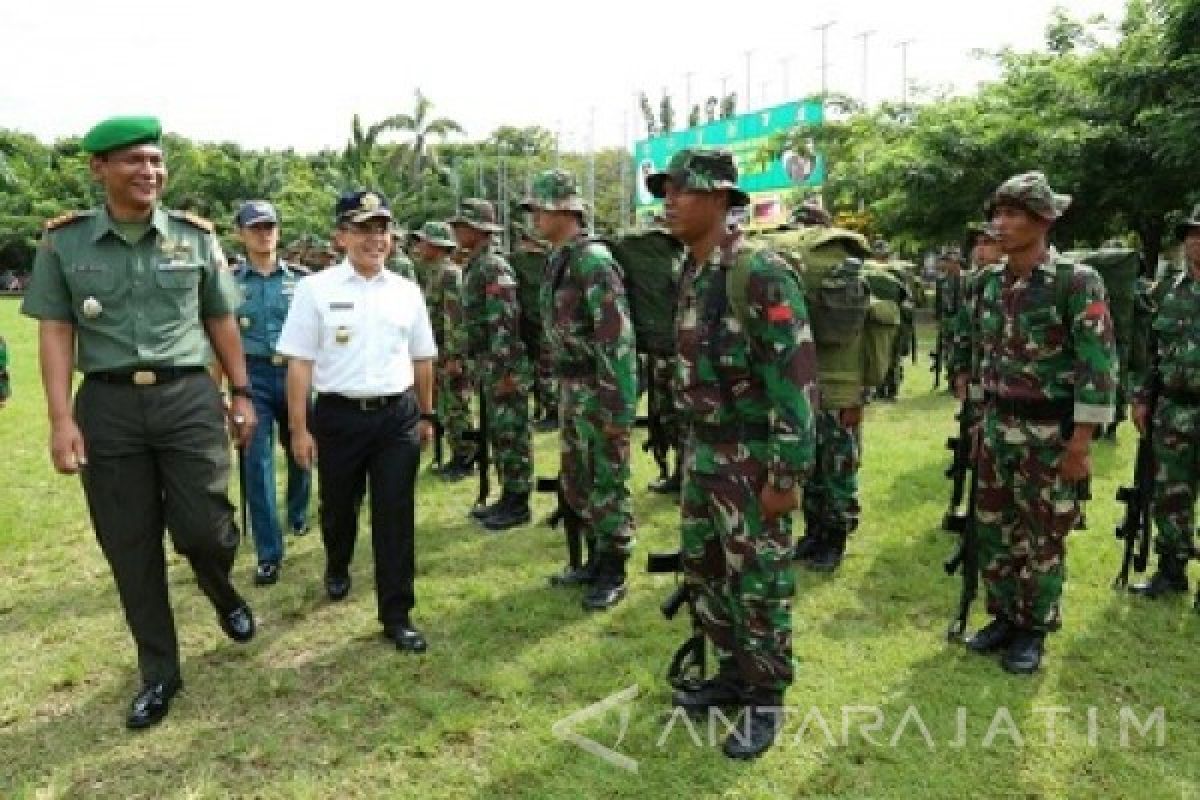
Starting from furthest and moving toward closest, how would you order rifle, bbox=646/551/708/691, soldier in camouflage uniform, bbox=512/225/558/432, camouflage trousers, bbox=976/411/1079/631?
soldier in camouflage uniform, bbox=512/225/558/432
camouflage trousers, bbox=976/411/1079/631
rifle, bbox=646/551/708/691

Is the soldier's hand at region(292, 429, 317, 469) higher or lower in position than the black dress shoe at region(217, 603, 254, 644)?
higher

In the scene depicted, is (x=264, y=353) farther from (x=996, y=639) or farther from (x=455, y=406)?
(x=996, y=639)

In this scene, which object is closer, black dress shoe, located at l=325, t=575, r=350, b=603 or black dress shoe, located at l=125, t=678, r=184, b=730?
black dress shoe, located at l=125, t=678, r=184, b=730

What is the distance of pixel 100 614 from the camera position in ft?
15.1

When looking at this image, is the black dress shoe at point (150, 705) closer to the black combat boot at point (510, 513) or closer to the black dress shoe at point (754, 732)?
the black dress shoe at point (754, 732)

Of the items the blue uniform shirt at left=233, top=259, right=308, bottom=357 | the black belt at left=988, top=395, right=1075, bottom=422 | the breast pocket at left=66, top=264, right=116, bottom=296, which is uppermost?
the breast pocket at left=66, top=264, right=116, bottom=296

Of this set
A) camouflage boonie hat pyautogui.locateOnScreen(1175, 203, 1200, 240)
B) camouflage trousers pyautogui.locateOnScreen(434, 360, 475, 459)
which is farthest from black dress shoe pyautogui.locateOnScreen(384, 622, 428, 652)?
camouflage boonie hat pyautogui.locateOnScreen(1175, 203, 1200, 240)

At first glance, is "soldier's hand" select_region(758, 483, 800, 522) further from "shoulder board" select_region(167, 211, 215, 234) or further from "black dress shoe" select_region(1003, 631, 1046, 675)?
"shoulder board" select_region(167, 211, 215, 234)

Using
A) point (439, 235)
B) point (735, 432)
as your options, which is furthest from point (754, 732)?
point (439, 235)

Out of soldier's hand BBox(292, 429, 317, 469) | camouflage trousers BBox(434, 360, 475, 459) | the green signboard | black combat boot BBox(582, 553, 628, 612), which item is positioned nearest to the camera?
soldier's hand BBox(292, 429, 317, 469)

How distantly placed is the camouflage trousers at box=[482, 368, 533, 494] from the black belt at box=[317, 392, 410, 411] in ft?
6.95

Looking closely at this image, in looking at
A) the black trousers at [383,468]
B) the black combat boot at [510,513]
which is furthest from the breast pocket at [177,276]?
the black combat boot at [510,513]

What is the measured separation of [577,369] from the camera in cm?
458

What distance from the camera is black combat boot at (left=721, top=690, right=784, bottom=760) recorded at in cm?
322
